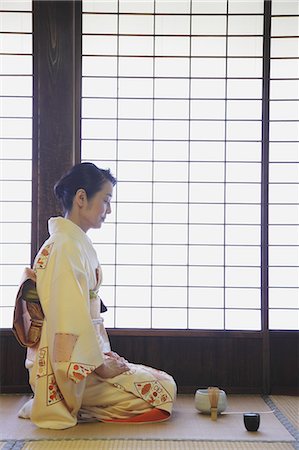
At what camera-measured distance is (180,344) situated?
4445mm

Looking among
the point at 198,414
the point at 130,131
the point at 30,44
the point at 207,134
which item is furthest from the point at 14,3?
the point at 198,414

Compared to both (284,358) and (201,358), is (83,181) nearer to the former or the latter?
(201,358)

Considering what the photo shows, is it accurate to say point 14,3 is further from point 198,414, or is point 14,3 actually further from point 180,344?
point 198,414

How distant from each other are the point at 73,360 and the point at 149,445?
58 cm

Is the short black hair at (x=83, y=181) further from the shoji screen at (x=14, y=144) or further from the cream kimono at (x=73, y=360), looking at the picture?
the shoji screen at (x=14, y=144)

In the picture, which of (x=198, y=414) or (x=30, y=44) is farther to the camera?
(x=30, y=44)

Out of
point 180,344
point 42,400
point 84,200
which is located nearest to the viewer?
point 42,400

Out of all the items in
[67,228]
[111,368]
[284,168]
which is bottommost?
[111,368]

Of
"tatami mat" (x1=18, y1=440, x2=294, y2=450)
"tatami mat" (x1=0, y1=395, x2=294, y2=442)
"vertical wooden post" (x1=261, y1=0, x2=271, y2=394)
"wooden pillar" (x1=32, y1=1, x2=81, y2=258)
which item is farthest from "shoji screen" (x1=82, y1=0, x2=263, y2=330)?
"tatami mat" (x1=18, y1=440, x2=294, y2=450)

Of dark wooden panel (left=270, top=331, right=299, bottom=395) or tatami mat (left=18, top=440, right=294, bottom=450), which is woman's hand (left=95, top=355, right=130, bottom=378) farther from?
dark wooden panel (left=270, top=331, right=299, bottom=395)

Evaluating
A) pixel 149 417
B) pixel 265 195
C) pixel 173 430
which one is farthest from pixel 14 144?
pixel 173 430

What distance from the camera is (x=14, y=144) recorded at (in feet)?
15.2

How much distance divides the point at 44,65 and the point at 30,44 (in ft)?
0.86

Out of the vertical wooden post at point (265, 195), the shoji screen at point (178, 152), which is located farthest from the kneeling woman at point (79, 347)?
the vertical wooden post at point (265, 195)
